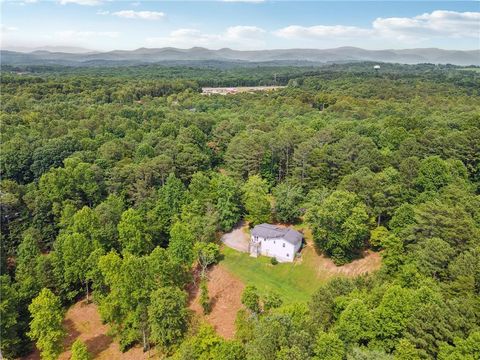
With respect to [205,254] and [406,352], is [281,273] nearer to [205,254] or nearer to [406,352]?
[205,254]

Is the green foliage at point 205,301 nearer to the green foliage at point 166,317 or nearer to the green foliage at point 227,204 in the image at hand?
the green foliage at point 166,317

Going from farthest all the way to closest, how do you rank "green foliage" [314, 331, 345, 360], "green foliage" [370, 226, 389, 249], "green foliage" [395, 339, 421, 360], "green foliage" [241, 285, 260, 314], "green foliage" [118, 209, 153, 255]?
1. "green foliage" [118, 209, 153, 255]
2. "green foliage" [370, 226, 389, 249]
3. "green foliage" [241, 285, 260, 314]
4. "green foliage" [314, 331, 345, 360]
5. "green foliage" [395, 339, 421, 360]

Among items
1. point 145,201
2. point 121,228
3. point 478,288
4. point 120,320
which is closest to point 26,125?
point 145,201

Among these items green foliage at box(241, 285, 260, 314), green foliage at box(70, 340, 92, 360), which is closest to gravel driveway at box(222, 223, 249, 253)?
green foliage at box(241, 285, 260, 314)

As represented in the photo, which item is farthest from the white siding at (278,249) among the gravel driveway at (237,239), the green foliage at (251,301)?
the green foliage at (251,301)

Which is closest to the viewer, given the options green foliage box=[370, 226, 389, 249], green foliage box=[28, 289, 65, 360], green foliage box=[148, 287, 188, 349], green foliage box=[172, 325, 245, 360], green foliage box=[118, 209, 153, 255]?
green foliage box=[172, 325, 245, 360]

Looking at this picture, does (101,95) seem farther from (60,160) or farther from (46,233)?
(46,233)

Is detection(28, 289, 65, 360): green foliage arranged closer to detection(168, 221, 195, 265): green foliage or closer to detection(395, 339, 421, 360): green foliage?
detection(168, 221, 195, 265): green foliage
